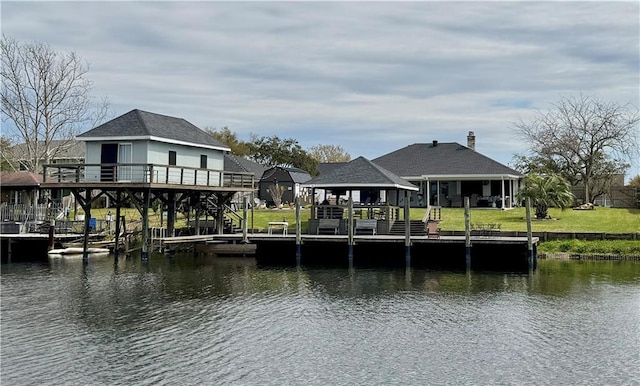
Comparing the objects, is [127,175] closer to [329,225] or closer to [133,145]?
[133,145]

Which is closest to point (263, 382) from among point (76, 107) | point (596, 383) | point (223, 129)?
point (596, 383)

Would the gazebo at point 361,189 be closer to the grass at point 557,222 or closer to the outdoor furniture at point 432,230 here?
the outdoor furniture at point 432,230

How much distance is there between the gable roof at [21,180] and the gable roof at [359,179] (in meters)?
18.6

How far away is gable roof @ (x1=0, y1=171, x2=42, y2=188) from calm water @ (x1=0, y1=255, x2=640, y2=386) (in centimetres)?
1471

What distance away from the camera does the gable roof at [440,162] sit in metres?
48.0

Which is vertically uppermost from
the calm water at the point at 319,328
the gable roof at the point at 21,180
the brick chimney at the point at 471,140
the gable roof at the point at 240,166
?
the brick chimney at the point at 471,140

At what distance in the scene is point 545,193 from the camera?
40938mm

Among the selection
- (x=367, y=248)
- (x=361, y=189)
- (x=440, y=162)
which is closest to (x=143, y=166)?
(x=361, y=189)

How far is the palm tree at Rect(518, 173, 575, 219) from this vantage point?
41.1m

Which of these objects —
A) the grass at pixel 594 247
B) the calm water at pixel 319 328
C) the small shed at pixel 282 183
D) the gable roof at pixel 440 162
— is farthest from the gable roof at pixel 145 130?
the small shed at pixel 282 183

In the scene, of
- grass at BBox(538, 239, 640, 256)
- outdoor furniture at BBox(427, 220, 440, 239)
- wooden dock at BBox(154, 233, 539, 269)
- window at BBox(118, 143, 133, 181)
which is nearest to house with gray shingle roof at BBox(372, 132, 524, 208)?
grass at BBox(538, 239, 640, 256)

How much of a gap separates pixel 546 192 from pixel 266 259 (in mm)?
19355

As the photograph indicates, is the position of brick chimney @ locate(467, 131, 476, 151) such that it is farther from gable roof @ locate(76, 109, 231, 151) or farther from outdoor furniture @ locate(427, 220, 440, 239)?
gable roof @ locate(76, 109, 231, 151)

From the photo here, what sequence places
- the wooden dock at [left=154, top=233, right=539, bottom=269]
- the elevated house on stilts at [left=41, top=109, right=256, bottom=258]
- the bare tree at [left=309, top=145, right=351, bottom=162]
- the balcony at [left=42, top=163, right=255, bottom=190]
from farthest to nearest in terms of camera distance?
1. the bare tree at [left=309, top=145, right=351, bottom=162]
2. the elevated house on stilts at [left=41, top=109, right=256, bottom=258]
3. the wooden dock at [left=154, top=233, right=539, bottom=269]
4. the balcony at [left=42, top=163, right=255, bottom=190]
